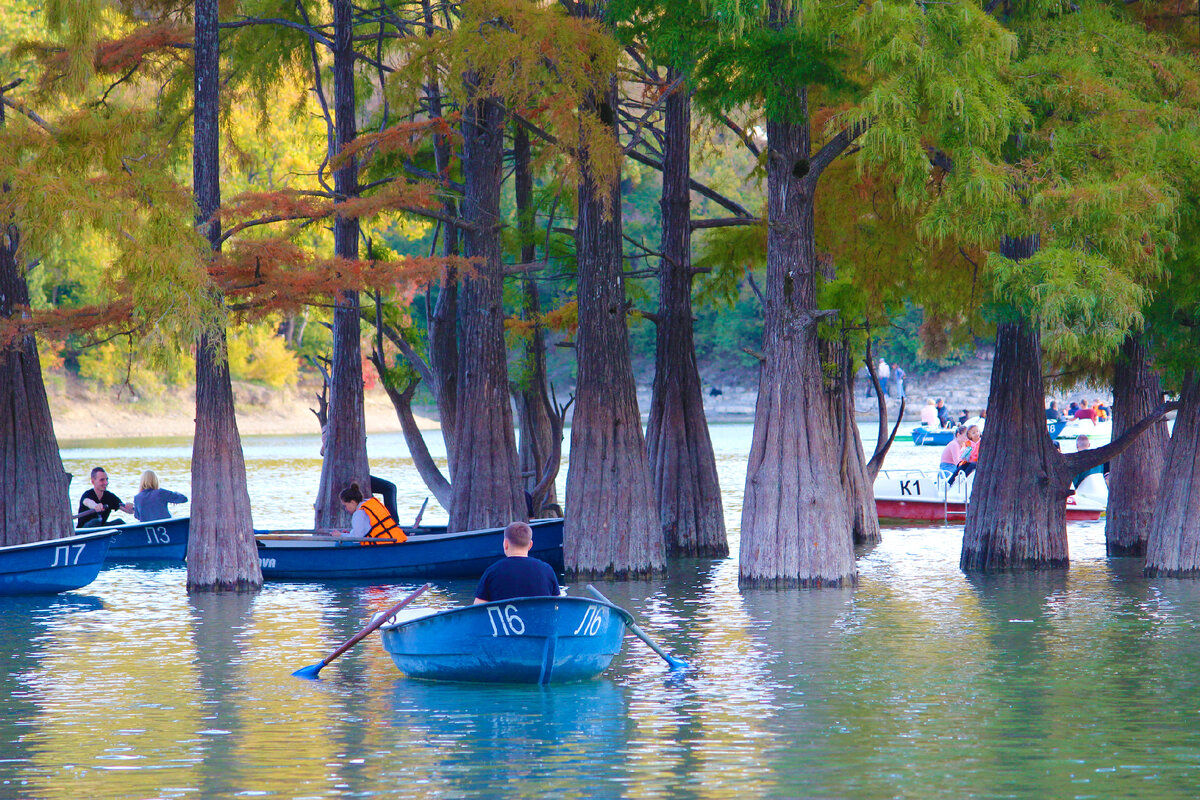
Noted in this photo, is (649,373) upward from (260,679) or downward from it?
upward

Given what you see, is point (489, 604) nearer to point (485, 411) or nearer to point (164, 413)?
point (485, 411)

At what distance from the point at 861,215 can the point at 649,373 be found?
70.9 metres

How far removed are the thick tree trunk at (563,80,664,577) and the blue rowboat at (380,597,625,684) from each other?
692 centimetres

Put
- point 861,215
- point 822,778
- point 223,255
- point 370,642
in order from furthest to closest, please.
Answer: point 861,215
point 223,255
point 370,642
point 822,778

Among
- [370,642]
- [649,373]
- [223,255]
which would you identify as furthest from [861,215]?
[649,373]

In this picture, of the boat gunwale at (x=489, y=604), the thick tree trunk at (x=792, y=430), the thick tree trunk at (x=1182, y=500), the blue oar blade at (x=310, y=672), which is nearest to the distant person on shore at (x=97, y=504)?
the thick tree trunk at (x=792, y=430)

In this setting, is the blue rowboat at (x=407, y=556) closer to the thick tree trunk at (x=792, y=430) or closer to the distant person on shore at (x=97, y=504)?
the thick tree trunk at (x=792, y=430)

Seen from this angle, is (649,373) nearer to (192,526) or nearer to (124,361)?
(124,361)

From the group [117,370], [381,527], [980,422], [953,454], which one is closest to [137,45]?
[381,527]

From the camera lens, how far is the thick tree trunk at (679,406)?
2377 cm

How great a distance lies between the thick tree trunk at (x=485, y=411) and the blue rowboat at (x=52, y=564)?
5367mm

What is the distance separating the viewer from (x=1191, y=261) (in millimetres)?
18312

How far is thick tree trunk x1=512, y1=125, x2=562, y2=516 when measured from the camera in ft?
90.2

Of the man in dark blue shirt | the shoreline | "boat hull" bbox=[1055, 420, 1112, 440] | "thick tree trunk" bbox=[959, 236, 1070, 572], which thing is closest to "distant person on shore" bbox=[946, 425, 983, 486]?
"thick tree trunk" bbox=[959, 236, 1070, 572]
